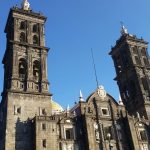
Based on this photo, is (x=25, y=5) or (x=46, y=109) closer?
(x=46, y=109)

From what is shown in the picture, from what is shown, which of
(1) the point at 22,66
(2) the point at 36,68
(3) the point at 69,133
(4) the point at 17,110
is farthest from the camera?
(2) the point at 36,68

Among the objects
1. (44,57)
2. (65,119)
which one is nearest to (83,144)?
(65,119)

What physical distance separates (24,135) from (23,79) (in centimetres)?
1009

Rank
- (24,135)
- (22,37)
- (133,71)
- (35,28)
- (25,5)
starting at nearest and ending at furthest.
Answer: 1. (24,135)
2. (22,37)
3. (35,28)
4. (133,71)
5. (25,5)

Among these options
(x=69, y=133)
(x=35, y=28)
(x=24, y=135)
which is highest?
(x=35, y=28)

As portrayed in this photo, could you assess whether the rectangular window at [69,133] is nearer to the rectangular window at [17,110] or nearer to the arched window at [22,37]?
the rectangular window at [17,110]

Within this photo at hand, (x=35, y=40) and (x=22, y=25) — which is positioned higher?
(x=22, y=25)

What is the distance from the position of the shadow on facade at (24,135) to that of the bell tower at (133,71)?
21.2 m

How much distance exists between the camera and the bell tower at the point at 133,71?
5900 centimetres

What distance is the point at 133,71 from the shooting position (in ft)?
205

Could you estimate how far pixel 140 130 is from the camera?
52.0m

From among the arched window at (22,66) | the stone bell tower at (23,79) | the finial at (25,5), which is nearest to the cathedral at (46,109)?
the stone bell tower at (23,79)

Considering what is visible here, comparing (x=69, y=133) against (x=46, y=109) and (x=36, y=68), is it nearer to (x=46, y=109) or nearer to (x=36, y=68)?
(x=46, y=109)

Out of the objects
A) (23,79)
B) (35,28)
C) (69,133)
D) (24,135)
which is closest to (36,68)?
(23,79)
